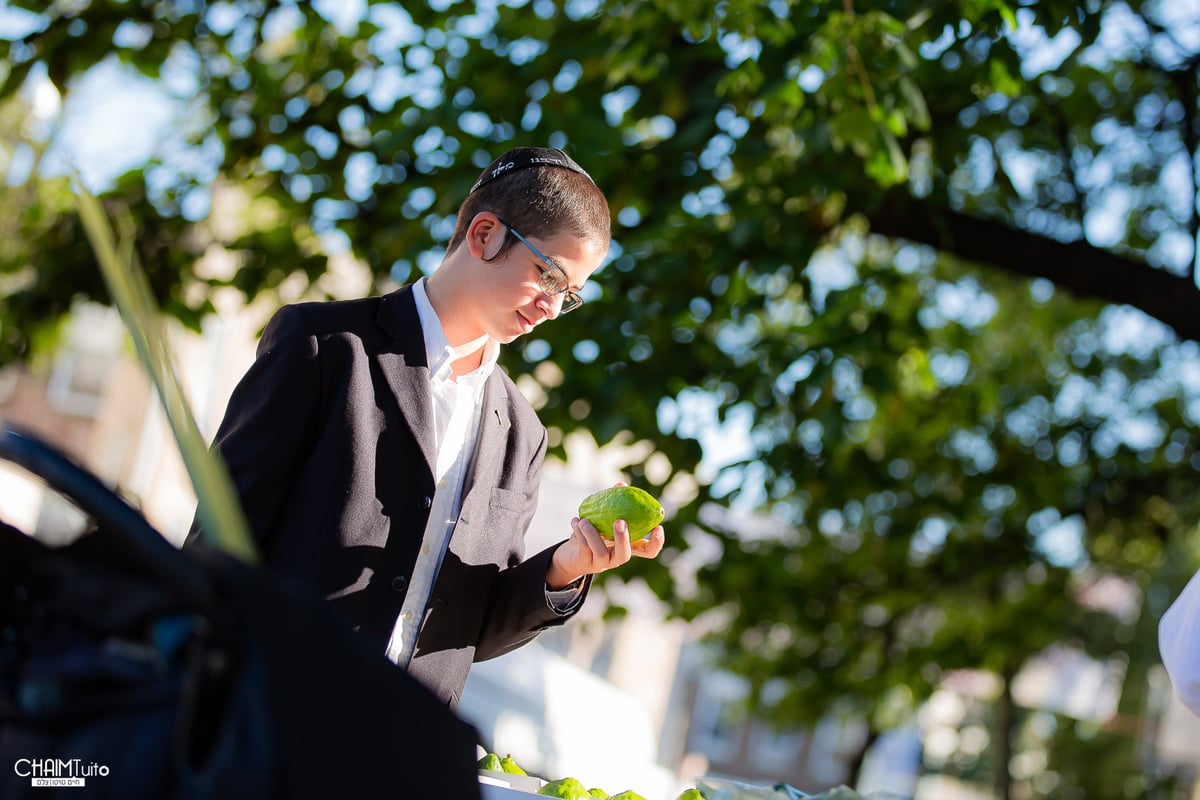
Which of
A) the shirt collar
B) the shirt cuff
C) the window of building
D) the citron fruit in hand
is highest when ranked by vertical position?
the shirt collar

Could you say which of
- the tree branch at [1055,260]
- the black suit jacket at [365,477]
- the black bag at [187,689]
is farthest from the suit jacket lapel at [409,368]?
the tree branch at [1055,260]

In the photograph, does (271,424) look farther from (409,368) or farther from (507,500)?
(507,500)

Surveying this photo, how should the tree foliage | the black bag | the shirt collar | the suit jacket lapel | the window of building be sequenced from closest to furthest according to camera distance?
1. the black bag
2. the suit jacket lapel
3. the shirt collar
4. the tree foliage
5. the window of building

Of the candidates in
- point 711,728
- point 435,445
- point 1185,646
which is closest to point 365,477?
point 435,445

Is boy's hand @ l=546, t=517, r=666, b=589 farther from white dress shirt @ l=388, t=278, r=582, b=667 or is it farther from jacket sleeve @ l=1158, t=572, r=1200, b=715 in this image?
jacket sleeve @ l=1158, t=572, r=1200, b=715

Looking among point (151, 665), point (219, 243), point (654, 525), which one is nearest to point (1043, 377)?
point (219, 243)

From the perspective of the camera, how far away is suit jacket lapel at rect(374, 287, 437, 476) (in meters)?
2.20

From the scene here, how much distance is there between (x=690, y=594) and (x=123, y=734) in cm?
732

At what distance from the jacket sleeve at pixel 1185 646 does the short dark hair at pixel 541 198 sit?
1348 mm

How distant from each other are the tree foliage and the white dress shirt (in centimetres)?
195

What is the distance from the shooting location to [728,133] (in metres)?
4.99

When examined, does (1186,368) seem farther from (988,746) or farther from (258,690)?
(988,746)

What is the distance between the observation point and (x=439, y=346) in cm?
233

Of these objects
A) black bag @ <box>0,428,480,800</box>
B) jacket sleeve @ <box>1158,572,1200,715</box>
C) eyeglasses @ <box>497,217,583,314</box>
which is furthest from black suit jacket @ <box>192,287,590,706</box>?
jacket sleeve @ <box>1158,572,1200,715</box>
